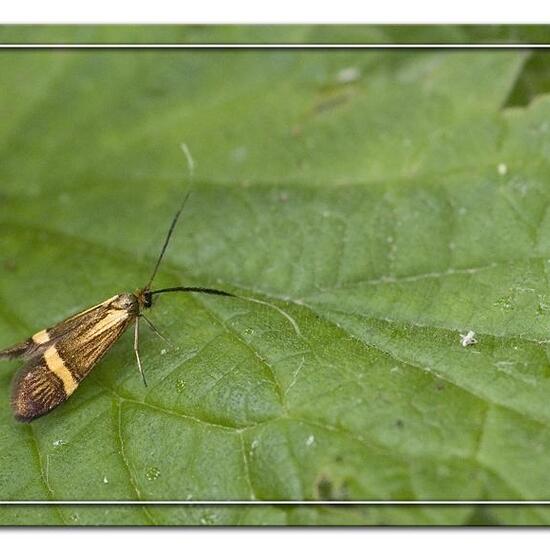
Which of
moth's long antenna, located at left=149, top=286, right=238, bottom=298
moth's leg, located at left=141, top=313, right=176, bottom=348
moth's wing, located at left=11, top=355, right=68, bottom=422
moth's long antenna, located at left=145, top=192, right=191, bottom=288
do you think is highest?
moth's long antenna, located at left=145, top=192, right=191, bottom=288

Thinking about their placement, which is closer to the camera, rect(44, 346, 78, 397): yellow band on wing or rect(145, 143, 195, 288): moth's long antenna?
rect(44, 346, 78, 397): yellow band on wing

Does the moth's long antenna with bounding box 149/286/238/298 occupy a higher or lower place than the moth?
higher

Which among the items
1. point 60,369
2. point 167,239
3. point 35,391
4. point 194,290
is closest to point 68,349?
point 60,369

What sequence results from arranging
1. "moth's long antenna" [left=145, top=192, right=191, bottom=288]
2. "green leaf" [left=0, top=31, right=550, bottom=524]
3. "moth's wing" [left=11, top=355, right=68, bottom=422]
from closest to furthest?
"green leaf" [left=0, top=31, right=550, bottom=524] → "moth's wing" [left=11, top=355, right=68, bottom=422] → "moth's long antenna" [left=145, top=192, right=191, bottom=288]

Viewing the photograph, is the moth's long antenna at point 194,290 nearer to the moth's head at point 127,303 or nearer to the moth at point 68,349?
the moth at point 68,349

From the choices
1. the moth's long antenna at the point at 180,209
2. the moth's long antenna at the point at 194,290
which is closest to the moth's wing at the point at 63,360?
the moth's long antenna at the point at 194,290

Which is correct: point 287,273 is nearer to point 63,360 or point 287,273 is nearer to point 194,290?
point 194,290

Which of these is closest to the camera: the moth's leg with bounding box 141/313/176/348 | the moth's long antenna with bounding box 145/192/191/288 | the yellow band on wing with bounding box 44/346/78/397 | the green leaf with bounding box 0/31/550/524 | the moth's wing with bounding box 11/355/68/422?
the green leaf with bounding box 0/31/550/524

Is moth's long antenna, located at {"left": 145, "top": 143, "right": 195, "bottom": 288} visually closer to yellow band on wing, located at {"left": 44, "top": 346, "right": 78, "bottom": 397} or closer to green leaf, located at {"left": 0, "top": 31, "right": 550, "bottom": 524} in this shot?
green leaf, located at {"left": 0, "top": 31, "right": 550, "bottom": 524}

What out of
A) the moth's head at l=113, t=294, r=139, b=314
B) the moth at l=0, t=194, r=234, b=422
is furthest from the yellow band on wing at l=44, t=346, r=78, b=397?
the moth's head at l=113, t=294, r=139, b=314
